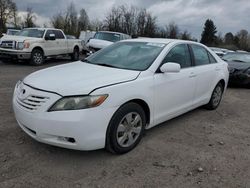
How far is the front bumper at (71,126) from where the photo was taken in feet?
10.9

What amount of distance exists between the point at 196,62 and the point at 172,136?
5.16 feet

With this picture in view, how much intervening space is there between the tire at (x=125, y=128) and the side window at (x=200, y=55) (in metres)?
2.00

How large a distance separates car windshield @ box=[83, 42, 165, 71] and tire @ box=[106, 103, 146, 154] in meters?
0.70

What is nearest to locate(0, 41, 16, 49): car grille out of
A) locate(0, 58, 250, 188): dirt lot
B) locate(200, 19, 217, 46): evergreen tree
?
locate(0, 58, 250, 188): dirt lot

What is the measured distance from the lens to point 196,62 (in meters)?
5.41

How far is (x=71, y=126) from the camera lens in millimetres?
3303

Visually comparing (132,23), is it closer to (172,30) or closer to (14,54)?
(172,30)

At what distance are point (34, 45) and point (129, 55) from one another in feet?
31.5

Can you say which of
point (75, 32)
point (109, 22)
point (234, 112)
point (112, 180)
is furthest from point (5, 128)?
point (109, 22)

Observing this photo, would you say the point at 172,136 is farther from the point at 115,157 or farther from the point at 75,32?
the point at 75,32

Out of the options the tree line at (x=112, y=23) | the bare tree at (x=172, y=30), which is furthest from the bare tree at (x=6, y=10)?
the bare tree at (x=172, y=30)

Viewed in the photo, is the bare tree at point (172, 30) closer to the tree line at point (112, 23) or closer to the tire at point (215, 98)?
the tree line at point (112, 23)

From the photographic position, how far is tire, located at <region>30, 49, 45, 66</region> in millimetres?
13420

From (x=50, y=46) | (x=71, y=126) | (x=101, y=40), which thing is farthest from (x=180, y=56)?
(x=101, y=40)
